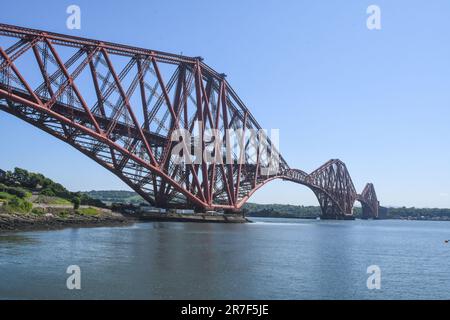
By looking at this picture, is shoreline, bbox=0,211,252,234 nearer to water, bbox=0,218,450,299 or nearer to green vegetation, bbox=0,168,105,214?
green vegetation, bbox=0,168,105,214

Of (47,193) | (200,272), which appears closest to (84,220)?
(47,193)

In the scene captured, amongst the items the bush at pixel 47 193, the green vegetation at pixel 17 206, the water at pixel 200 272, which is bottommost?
the water at pixel 200 272

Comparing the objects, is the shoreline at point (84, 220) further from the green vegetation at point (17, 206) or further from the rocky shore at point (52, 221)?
the green vegetation at point (17, 206)

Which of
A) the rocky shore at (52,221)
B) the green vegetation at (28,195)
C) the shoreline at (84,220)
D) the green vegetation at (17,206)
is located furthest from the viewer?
the green vegetation at (28,195)

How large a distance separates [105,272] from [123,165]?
4809cm

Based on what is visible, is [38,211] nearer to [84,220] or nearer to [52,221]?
[52,221]

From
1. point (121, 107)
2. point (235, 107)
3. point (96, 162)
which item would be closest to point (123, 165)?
point (96, 162)

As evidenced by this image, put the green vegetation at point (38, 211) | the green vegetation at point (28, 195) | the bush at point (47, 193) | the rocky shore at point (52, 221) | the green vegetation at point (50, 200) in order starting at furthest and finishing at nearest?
the bush at point (47, 193) → the green vegetation at point (50, 200) → the green vegetation at point (38, 211) → the green vegetation at point (28, 195) → the rocky shore at point (52, 221)

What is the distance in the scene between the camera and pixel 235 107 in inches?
4065

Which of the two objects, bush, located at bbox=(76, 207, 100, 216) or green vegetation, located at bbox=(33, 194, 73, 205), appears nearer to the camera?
Result: green vegetation, located at bbox=(33, 194, 73, 205)

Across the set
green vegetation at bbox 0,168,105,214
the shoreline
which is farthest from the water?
green vegetation at bbox 0,168,105,214

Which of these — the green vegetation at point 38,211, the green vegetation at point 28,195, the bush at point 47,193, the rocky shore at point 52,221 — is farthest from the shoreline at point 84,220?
the bush at point 47,193

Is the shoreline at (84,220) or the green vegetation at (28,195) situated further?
the green vegetation at (28,195)
